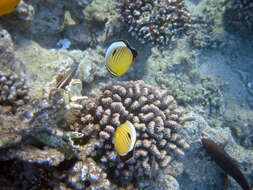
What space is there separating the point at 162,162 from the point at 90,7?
3.99 m

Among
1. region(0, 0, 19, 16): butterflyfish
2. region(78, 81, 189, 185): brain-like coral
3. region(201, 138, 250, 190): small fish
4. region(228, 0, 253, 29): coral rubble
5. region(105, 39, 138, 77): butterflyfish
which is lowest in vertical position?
region(201, 138, 250, 190): small fish

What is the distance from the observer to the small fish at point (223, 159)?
167 inches

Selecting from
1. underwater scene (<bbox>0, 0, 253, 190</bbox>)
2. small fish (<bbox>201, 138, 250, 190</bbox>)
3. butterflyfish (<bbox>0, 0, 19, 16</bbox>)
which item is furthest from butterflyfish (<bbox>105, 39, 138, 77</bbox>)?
small fish (<bbox>201, 138, 250, 190</bbox>)

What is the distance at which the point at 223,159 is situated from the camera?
439 centimetres

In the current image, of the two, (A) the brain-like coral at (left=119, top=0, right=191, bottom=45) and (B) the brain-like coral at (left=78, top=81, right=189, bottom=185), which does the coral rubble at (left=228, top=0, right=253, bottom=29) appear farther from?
(B) the brain-like coral at (left=78, top=81, right=189, bottom=185)

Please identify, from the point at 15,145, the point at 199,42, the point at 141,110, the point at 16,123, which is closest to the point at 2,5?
the point at 16,123

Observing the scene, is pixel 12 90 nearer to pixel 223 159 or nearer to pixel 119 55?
pixel 119 55

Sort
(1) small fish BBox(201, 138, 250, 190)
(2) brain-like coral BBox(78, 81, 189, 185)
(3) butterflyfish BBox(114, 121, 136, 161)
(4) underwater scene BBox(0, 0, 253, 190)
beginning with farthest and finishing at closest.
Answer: (1) small fish BBox(201, 138, 250, 190)
(2) brain-like coral BBox(78, 81, 189, 185)
(4) underwater scene BBox(0, 0, 253, 190)
(3) butterflyfish BBox(114, 121, 136, 161)

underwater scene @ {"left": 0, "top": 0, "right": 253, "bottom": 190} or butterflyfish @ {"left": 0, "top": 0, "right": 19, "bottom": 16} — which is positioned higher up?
butterflyfish @ {"left": 0, "top": 0, "right": 19, "bottom": 16}

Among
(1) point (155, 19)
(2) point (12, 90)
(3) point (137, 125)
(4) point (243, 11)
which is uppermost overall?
(4) point (243, 11)

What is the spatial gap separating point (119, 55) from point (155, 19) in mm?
2653

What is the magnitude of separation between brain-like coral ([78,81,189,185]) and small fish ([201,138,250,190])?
3.71 ft

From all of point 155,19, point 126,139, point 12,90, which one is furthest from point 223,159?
point 12,90

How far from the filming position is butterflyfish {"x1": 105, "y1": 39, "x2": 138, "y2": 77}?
223 cm
